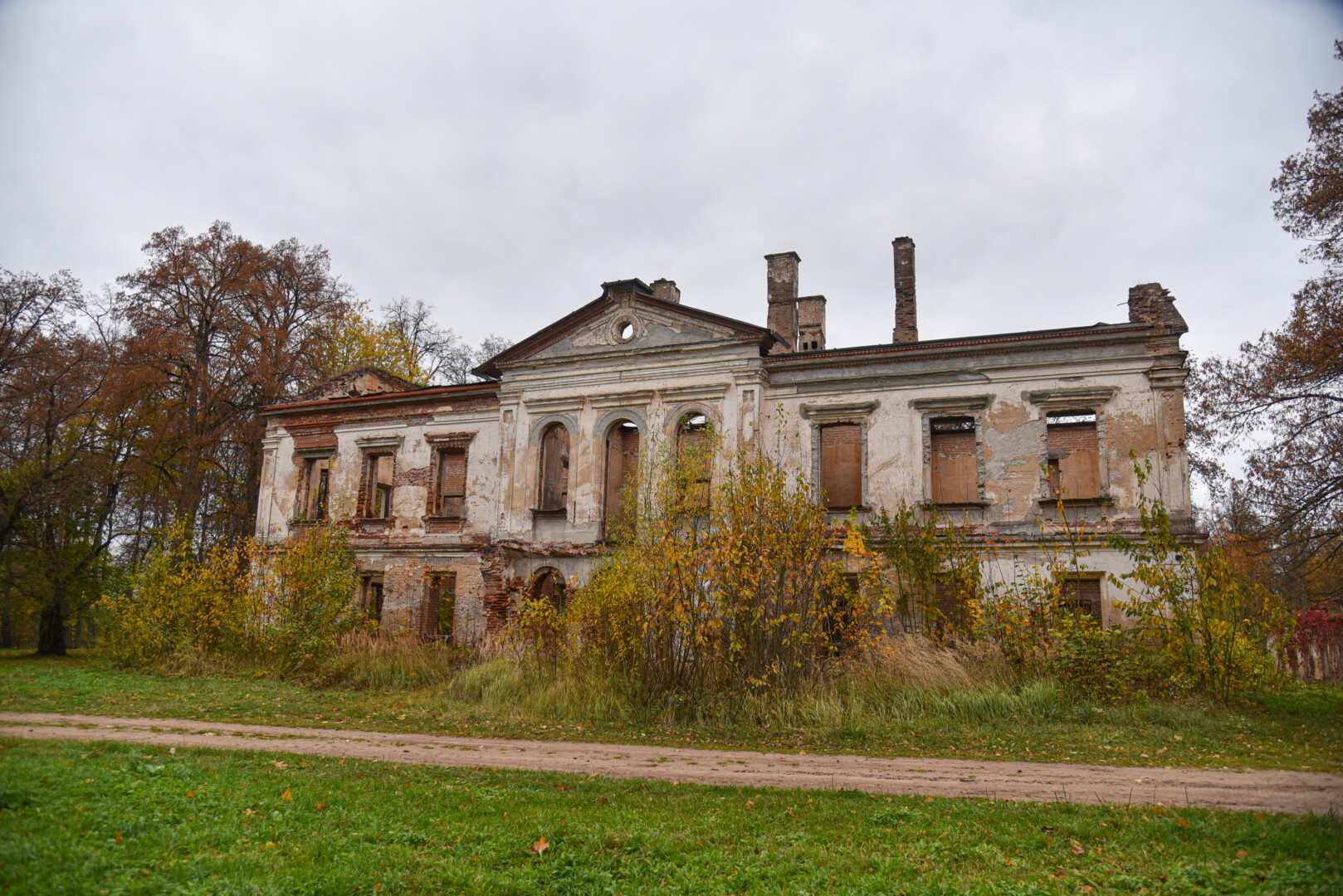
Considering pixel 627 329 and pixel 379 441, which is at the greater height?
pixel 627 329

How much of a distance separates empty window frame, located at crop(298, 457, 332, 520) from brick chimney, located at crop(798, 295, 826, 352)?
14239 millimetres

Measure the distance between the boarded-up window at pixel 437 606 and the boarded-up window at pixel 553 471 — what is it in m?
3.33

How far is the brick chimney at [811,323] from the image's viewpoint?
22.9 metres

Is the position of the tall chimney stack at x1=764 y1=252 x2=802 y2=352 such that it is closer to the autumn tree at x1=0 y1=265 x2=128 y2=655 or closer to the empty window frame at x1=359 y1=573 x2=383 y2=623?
the empty window frame at x1=359 y1=573 x2=383 y2=623

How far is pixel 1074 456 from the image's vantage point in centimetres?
1822

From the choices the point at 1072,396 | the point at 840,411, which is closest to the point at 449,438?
the point at 840,411

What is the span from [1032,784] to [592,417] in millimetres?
15095

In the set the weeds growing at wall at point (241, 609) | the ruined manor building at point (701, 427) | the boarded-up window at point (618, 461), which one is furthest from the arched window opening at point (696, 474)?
the weeds growing at wall at point (241, 609)


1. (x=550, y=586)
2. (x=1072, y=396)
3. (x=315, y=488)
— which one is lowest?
(x=550, y=586)

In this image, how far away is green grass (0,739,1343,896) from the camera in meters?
5.07

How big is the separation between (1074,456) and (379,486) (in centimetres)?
1891

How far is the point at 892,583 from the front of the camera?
1725 cm

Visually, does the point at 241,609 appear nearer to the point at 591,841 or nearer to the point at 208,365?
the point at 208,365

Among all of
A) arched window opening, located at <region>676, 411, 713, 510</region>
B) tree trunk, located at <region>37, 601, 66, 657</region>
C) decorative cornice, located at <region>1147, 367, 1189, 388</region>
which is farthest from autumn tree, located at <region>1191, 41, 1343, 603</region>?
tree trunk, located at <region>37, 601, 66, 657</region>
